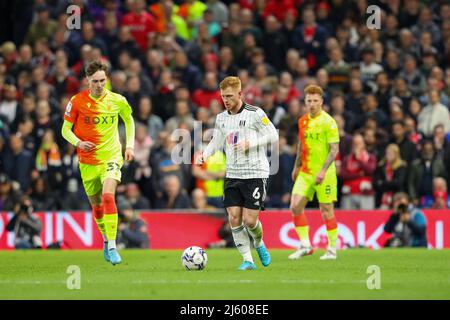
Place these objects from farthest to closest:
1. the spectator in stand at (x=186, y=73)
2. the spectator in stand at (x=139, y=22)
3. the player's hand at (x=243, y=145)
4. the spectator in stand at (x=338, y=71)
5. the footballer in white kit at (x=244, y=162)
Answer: the spectator in stand at (x=139, y=22), the spectator in stand at (x=186, y=73), the spectator in stand at (x=338, y=71), the footballer in white kit at (x=244, y=162), the player's hand at (x=243, y=145)

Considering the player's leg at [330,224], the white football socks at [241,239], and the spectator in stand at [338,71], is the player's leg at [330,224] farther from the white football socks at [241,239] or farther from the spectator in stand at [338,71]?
the spectator in stand at [338,71]

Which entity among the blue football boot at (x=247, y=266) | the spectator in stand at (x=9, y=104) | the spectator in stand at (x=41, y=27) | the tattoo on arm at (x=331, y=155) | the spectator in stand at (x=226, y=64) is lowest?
the blue football boot at (x=247, y=266)

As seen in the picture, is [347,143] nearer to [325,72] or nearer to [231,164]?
[325,72]

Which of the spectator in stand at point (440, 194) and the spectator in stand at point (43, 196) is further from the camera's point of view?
the spectator in stand at point (43, 196)

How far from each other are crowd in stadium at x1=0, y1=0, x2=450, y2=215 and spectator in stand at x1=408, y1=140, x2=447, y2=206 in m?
0.02

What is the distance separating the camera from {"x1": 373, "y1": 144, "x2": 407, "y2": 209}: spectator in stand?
20.6 meters

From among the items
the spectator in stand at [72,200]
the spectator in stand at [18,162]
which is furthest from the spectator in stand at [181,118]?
the spectator in stand at [18,162]

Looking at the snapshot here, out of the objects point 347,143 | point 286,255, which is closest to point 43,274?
point 286,255

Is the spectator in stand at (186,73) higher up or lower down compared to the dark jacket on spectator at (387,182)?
higher up

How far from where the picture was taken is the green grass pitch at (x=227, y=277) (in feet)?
37.4

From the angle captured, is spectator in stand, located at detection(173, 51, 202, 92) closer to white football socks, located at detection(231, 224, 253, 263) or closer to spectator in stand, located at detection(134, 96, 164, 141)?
spectator in stand, located at detection(134, 96, 164, 141)

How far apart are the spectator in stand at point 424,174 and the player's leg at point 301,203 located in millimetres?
4513

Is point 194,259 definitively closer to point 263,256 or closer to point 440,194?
point 263,256

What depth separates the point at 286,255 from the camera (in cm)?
1739
